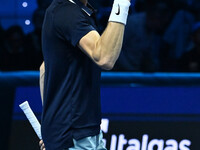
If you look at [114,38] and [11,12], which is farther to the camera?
[11,12]

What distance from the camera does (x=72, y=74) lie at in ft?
7.55

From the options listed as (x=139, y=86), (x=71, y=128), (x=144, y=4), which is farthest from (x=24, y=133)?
(x=71, y=128)

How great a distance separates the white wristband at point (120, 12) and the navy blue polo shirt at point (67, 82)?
0.10m

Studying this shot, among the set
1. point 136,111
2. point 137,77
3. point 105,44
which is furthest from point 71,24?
point 137,77

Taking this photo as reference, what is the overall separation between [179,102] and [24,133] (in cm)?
136

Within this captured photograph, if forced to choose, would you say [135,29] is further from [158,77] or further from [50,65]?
[50,65]

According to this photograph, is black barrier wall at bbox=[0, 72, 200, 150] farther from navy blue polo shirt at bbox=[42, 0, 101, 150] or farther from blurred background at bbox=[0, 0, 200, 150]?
navy blue polo shirt at bbox=[42, 0, 101, 150]

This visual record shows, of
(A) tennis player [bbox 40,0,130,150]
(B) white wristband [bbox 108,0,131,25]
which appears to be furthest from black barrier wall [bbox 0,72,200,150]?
(B) white wristband [bbox 108,0,131,25]

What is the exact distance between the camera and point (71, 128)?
7.66 feet

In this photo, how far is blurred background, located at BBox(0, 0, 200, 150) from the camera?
442 centimetres

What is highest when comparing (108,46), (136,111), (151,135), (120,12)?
(120,12)

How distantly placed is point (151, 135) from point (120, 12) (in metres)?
2.30

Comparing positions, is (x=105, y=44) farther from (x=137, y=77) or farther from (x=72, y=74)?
(x=137, y=77)

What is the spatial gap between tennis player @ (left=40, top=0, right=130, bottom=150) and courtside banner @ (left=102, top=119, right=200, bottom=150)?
2.00m
